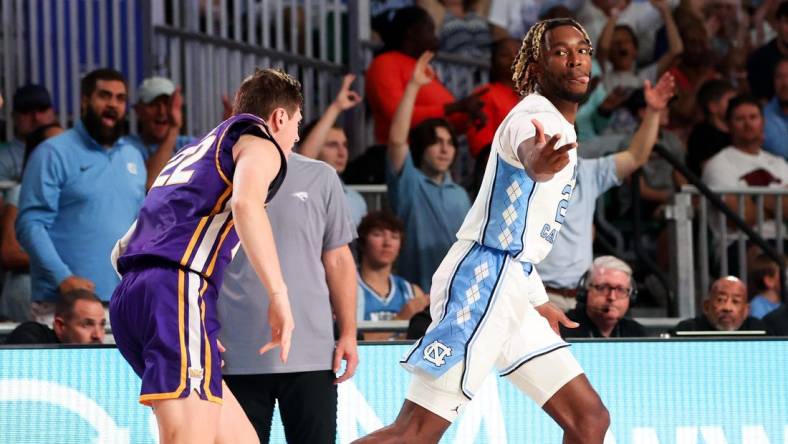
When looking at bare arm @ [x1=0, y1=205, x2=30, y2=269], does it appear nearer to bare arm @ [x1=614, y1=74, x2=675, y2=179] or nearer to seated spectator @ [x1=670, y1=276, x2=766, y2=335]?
bare arm @ [x1=614, y1=74, x2=675, y2=179]

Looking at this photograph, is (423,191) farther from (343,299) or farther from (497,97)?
(343,299)

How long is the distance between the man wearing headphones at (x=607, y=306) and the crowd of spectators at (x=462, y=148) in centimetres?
1

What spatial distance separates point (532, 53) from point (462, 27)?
5909mm

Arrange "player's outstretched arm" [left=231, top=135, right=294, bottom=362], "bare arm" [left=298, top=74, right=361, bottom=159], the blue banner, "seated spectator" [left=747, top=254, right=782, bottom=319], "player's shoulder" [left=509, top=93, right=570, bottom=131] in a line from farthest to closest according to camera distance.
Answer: "seated spectator" [left=747, top=254, right=782, bottom=319] < "bare arm" [left=298, top=74, right=361, bottom=159] < the blue banner < "player's shoulder" [left=509, top=93, right=570, bottom=131] < "player's outstretched arm" [left=231, top=135, right=294, bottom=362]

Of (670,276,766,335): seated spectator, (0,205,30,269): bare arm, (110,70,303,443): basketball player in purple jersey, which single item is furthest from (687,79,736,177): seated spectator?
(110,70,303,443): basketball player in purple jersey

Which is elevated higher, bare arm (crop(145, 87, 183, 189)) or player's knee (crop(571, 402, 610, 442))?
bare arm (crop(145, 87, 183, 189))

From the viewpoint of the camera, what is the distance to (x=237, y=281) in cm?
588

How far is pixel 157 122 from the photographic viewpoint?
9242 mm

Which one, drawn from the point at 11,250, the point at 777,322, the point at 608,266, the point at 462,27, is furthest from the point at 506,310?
the point at 462,27

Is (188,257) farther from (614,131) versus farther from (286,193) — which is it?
(614,131)

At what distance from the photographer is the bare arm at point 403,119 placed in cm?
963

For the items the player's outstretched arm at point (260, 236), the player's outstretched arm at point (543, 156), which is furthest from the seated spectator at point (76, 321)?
the player's outstretched arm at point (543, 156)

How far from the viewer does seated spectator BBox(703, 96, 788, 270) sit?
419 inches

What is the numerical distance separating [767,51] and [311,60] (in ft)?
11.7
